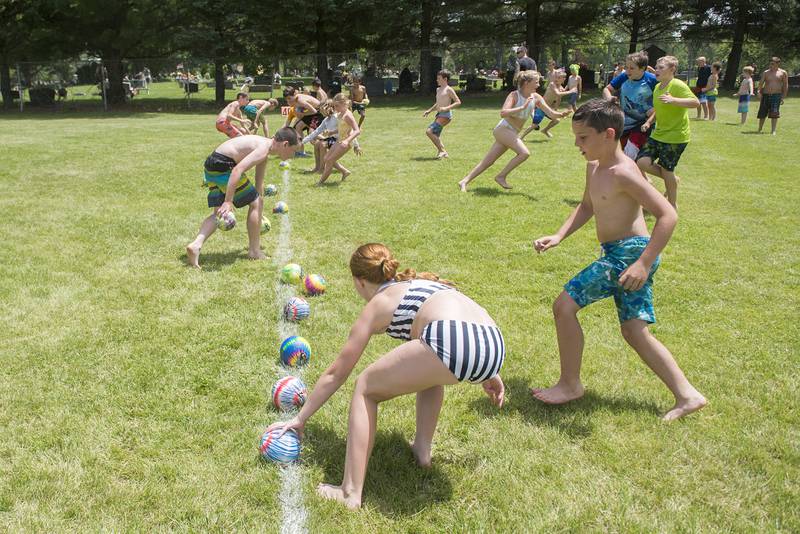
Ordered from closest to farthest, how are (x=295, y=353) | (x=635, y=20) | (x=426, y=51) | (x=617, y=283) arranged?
1. (x=617, y=283)
2. (x=295, y=353)
3. (x=426, y=51)
4. (x=635, y=20)

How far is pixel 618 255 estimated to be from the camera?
3670 millimetres

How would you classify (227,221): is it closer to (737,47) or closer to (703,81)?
(703,81)

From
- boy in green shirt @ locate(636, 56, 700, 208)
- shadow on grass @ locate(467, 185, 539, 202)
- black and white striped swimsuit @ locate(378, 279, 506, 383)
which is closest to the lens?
black and white striped swimsuit @ locate(378, 279, 506, 383)

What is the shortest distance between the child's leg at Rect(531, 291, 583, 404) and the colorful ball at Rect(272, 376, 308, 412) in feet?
5.04

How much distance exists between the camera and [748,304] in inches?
221

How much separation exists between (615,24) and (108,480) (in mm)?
45353

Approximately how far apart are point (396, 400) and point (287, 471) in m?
0.96

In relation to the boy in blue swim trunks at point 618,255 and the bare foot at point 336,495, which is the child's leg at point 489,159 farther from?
the bare foot at point 336,495

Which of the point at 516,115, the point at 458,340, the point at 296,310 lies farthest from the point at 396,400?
the point at 516,115

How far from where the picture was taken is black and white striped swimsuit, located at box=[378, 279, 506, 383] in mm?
2799

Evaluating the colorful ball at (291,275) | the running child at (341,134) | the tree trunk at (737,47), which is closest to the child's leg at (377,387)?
the colorful ball at (291,275)

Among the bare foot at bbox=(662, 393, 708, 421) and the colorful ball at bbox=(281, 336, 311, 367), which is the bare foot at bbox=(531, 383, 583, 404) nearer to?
the bare foot at bbox=(662, 393, 708, 421)

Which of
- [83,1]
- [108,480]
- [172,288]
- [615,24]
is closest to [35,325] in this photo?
[172,288]

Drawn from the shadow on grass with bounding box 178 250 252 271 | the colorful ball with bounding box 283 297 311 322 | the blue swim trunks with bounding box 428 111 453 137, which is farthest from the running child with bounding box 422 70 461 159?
the colorful ball with bounding box 283 297 311 322
